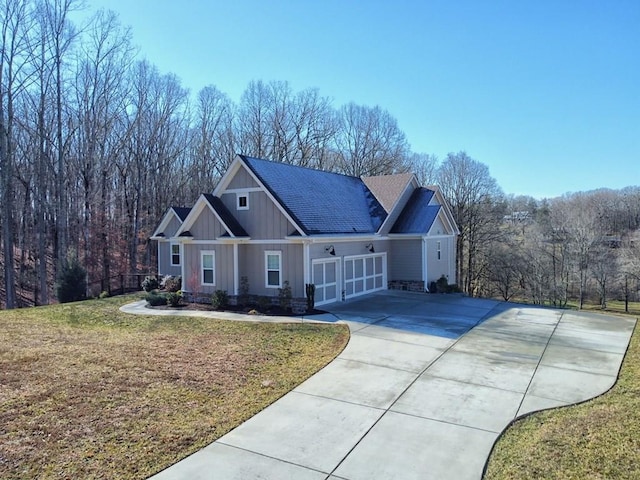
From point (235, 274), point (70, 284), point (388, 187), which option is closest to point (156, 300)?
point (235, 274)

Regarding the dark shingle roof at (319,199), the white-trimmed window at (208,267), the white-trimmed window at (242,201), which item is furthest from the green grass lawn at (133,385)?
the white-trimmed window at (242,201)

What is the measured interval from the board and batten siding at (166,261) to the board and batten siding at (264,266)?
8.64 meters

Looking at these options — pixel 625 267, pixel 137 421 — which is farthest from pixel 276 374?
pixel 625 267

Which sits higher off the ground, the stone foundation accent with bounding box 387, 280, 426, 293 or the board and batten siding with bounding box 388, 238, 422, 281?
the board and batten siding with bounding box 388, 238, 422, 281

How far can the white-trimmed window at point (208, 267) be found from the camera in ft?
56.1

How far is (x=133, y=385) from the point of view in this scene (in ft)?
24.7

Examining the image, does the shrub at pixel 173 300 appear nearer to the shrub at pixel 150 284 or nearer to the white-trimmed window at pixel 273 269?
the white-trimmed window at pixel 273 269

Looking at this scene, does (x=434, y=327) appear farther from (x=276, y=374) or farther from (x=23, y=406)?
(x=23, y=406)

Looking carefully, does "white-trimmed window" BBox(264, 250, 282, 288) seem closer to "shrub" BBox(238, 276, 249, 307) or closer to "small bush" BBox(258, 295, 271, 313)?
"small bush" BBox(258, 295, 271, 313)

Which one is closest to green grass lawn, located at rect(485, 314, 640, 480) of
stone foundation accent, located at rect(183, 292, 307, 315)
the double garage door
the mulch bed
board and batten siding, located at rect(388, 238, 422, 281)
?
the mulch bed

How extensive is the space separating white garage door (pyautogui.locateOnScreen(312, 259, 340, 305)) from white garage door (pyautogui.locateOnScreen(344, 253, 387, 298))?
0.69 metres

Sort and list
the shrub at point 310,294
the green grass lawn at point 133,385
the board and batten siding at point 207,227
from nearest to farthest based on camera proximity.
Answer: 1. the green grass lawn at point 133,385
2. the shrub at point 310,294
3. the board and batten siding at point 207,227

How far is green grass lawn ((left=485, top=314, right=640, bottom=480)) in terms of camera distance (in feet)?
15.7

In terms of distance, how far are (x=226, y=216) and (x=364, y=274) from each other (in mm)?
6618
